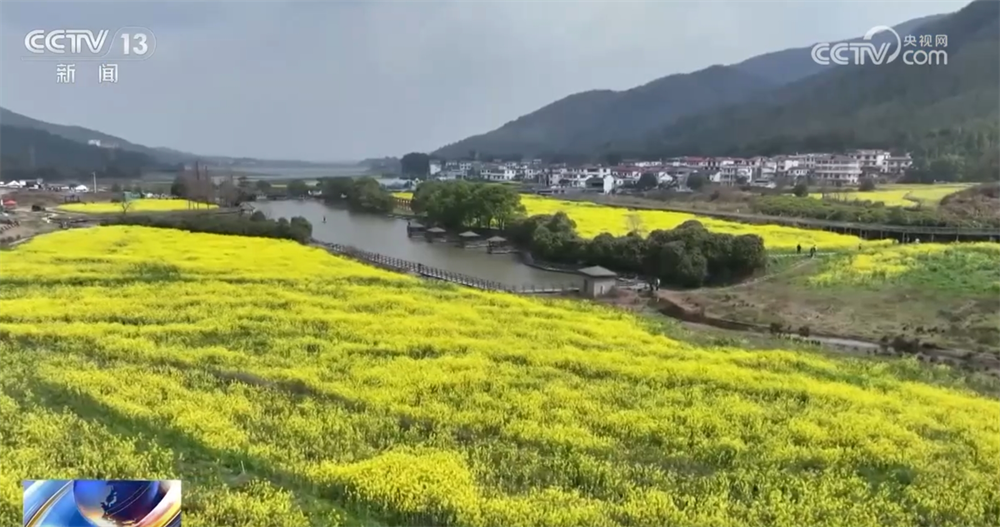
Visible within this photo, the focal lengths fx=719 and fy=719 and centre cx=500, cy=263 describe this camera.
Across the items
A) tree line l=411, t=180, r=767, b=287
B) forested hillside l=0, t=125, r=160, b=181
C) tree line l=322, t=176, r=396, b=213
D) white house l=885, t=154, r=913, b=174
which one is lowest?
tree line l=411, t=180, r=767, b=287

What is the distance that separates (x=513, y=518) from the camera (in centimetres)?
374

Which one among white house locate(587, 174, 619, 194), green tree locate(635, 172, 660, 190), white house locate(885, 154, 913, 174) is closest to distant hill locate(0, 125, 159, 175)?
white house locate(587, 174, 619, 194)

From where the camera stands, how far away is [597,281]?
28.2 feet

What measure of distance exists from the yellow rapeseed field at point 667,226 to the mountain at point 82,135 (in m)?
5.39

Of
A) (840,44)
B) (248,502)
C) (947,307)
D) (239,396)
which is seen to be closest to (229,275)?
(239,396)

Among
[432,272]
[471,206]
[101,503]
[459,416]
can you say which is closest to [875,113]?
[471,206]

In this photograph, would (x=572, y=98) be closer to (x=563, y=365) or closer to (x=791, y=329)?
(x=791, y=329)

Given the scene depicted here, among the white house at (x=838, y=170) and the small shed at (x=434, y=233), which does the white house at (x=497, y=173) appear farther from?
the white house at (x=838, y=170)

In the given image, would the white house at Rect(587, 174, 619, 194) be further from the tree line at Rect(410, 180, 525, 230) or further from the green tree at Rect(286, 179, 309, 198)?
the green tree at Rect(286, 179, 309, 198)

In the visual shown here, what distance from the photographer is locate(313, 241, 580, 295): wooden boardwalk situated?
28.3ft

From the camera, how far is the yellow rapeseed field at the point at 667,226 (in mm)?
9836

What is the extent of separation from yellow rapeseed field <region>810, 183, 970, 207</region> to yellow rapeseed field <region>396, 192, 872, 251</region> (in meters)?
1.40

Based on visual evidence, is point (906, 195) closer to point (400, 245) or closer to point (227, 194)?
point (400, 245)

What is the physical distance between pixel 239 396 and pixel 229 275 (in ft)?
11.0
